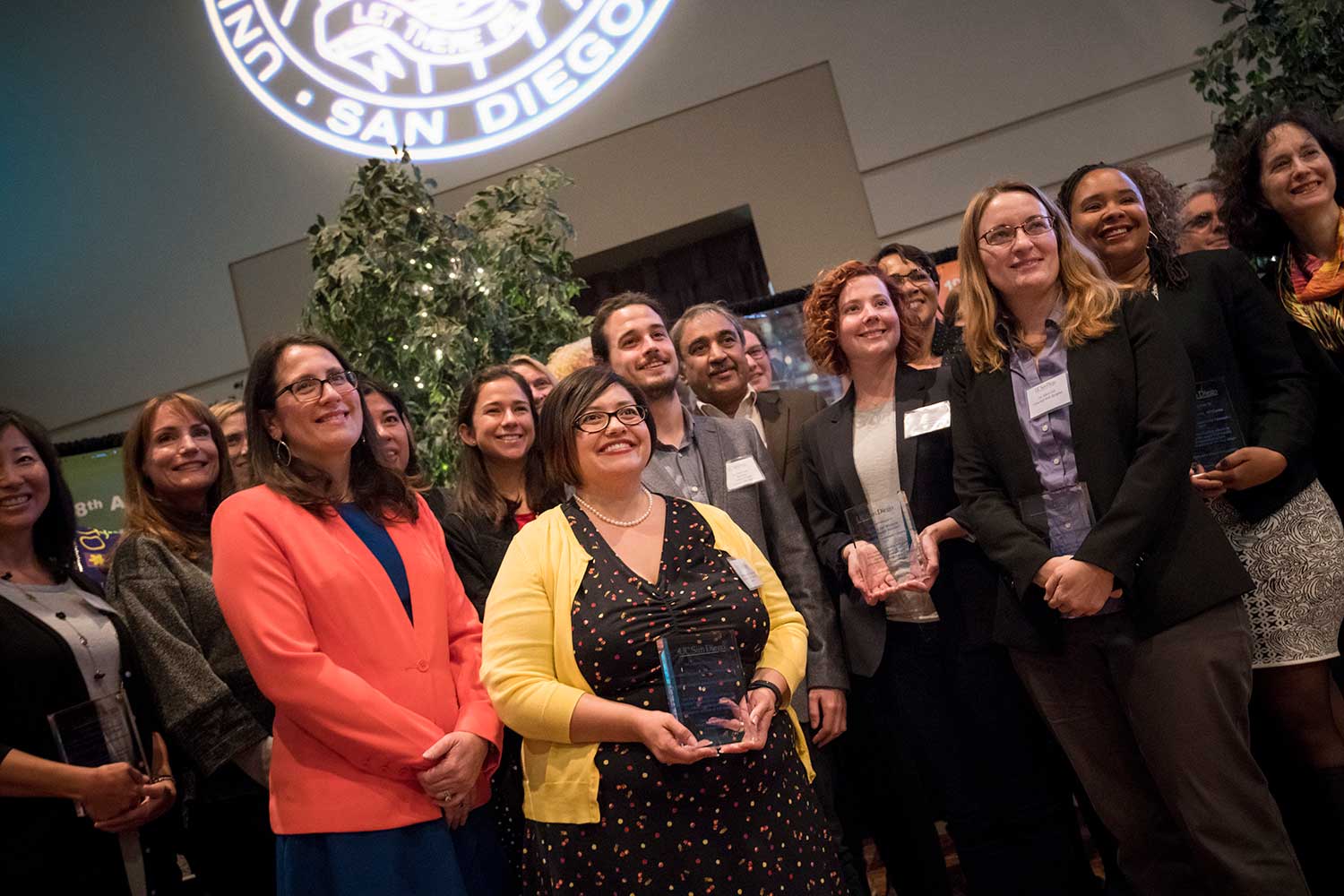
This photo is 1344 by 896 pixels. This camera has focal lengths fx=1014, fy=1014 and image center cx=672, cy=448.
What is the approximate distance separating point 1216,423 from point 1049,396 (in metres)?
0.38

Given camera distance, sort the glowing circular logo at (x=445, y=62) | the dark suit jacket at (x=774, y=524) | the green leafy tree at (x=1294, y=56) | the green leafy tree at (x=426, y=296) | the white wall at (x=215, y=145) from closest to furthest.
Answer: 1. the dark suit jacket at (x=774, y=524)
2. the green leafy tree at (x=1294, y=56)
3. the green leafy tree at (x=426, y=296)
4. the white wall at (x=215, y=145)
5. the glowing circular logo at (x=445, y=62)

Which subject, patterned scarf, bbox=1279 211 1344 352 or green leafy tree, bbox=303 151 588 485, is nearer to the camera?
patterned scarf, bbox=1279 211 1344 352

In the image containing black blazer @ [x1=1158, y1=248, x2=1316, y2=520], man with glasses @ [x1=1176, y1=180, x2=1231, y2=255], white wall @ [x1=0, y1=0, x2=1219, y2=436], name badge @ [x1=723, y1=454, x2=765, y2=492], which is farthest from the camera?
white wall @ [x1=0, y1=0, x2=1219, y2=436]

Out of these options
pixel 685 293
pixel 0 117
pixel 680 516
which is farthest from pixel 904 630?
pixel 0 117

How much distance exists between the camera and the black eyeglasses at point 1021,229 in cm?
229

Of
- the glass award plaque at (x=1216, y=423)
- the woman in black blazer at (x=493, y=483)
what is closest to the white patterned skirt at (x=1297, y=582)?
the glass award plaque at (x=1216, y=423)

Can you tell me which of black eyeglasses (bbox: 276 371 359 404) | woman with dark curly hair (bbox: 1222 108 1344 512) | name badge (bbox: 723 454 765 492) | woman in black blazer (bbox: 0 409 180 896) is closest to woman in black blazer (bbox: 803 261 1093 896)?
name badge (bbox: 723 454 765 492)

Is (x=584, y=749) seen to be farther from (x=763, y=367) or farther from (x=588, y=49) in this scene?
(x=588, y=49)

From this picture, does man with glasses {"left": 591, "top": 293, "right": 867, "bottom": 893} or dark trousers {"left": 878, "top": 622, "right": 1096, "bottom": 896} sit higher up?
man with glasses {"left": 591, "top": 293, "right": 867, "bottom": 893}

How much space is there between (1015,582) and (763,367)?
6.55ft

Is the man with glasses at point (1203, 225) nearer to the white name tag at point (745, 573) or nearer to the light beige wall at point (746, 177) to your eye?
the white name tag at point (745, 573)

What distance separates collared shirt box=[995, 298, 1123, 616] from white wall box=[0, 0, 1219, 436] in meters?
4.05

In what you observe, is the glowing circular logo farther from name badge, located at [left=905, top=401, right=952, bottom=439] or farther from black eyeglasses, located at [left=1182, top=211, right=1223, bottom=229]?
name badge, located at [left=905, top=401, right=952, bottom=439]

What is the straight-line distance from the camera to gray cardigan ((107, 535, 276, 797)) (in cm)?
234
